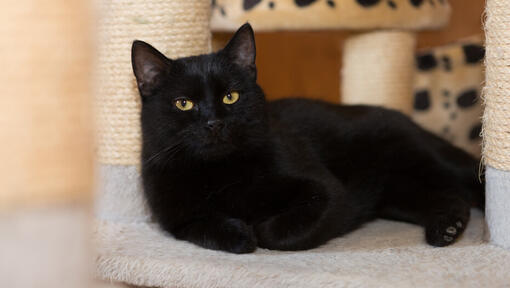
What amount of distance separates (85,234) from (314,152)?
86cm

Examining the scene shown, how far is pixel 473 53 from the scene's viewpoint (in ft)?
7.27

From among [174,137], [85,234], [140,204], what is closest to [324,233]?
[174,137]

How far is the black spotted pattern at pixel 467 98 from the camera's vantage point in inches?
86.2

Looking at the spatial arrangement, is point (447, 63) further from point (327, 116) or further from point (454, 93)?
point (327, 116)

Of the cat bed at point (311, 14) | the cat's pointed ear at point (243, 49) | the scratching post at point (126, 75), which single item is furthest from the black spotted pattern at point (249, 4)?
the cat's pointed ear at point (243, 49)

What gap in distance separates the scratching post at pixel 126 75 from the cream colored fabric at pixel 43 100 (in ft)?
2.56

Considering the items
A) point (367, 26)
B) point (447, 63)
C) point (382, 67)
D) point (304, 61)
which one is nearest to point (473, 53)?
point (447, 63)

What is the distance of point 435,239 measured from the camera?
117cm

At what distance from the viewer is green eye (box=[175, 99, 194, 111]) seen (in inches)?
46.8

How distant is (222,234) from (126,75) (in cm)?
53

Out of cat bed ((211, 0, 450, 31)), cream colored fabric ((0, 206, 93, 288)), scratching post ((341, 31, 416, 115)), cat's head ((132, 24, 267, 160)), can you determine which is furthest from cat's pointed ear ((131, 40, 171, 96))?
scratching post ((341, 31, 416, 115))

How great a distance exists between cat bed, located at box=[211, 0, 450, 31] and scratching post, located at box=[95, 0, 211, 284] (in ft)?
0.78

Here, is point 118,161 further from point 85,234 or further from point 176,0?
point 85,234

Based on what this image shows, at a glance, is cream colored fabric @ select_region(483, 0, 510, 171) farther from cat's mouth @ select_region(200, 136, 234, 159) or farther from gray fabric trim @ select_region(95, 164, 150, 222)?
gray fabric trim @ select_region(95, 164, 150, 222)
